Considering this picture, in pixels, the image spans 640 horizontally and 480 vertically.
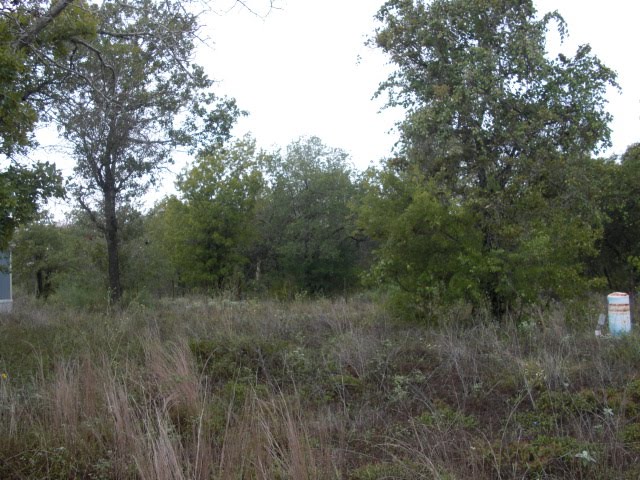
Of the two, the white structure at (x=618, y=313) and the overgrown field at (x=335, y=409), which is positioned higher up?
the white structure at (x=618, y=313)

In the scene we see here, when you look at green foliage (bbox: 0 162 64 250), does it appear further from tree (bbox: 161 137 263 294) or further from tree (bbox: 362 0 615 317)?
tree (bbox: 161 137 263 294)

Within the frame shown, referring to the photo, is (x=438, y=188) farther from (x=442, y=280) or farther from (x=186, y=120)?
(x=186, y=120)

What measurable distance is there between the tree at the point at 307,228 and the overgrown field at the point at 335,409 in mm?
23767

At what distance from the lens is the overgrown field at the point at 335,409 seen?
12.3ft

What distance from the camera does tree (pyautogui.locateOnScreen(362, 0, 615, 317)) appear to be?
10.2 m

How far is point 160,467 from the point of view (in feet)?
10.8

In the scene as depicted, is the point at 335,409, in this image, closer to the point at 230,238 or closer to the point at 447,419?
the point at 447,419

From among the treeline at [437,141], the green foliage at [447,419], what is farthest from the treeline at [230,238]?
the green foliage at [447,419]

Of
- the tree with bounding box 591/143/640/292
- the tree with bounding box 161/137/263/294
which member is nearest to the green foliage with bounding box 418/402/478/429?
the tree with bounding box 591/143/640/292

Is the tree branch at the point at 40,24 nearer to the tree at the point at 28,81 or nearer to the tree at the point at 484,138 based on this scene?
the tree at the point at 28,81

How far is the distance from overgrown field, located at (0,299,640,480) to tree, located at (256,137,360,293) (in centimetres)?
2377

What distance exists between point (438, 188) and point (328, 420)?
22.7 feet

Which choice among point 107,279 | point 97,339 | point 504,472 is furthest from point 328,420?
point 107,279

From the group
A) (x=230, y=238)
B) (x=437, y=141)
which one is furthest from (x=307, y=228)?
(x=437, y=141)
